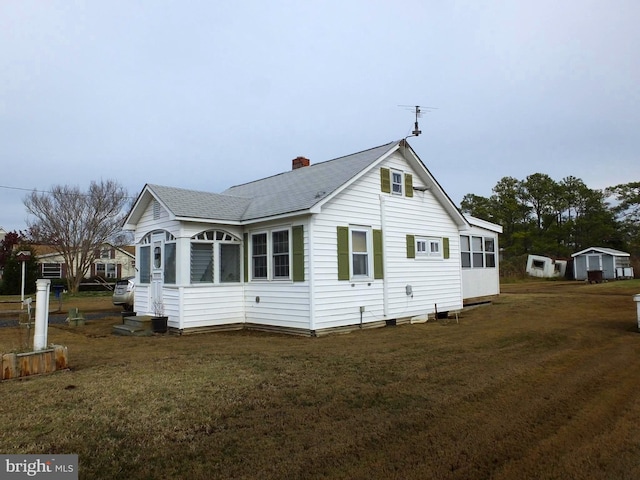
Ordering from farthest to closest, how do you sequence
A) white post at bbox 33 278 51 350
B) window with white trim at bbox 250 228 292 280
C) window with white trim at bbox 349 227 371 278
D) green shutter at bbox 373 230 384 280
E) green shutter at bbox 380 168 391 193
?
green shutter at bbox 380 168 391 193, green shutter at bbox 373 230 384 280, window with white trim at bbox 349 227 371 278, window with white trim at bbox 250 228 292 280, white post at bbox 33 278 51 350

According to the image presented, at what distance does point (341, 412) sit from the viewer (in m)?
5.34

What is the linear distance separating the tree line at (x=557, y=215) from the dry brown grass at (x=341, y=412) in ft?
148

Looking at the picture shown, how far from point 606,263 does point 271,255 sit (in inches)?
1350

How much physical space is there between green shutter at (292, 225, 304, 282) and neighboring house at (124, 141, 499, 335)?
0.09 ft

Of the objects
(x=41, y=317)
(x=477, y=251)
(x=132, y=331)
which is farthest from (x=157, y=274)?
(x=477, y=251)

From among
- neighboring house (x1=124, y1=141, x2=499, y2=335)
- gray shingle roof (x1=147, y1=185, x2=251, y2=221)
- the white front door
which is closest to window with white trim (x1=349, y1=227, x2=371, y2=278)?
neighboring house (x1=124, y1=141, x2=499, y2=335)

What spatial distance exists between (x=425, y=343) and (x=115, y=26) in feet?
37.3

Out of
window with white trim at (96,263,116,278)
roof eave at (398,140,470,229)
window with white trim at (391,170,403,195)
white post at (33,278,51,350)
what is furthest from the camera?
window with white trim at (96,263,116,278)

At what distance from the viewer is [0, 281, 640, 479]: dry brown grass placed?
4.00 m

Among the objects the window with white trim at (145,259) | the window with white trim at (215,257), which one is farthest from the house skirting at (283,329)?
the window with white trim at (145,259)

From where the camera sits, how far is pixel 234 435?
15.1 ft

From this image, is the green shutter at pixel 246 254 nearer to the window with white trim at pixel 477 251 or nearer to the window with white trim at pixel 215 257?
the window with white trim at pixel 215 257

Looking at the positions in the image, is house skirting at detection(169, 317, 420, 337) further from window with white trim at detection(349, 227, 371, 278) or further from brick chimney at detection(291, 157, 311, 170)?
brick chimney at detection(291, 157, 311, 170)

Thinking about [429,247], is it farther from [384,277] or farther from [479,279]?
[479,279]
